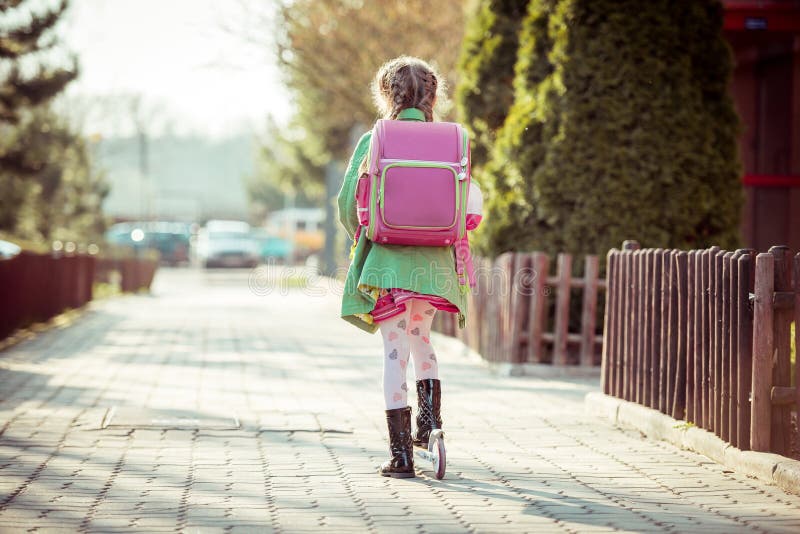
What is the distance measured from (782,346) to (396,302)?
1828 mm

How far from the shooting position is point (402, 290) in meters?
5.48

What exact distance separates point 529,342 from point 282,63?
10.4 m

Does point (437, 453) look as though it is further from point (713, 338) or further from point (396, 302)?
point (713, 338)

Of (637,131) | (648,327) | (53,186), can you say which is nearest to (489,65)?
(637,131)

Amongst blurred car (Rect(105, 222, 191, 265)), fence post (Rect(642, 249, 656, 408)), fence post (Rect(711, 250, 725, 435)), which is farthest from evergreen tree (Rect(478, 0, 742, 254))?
blurred car (Rect(105, 222, 191, 265))

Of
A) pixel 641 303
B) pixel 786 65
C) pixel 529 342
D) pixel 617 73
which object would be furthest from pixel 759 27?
pixel 641 303

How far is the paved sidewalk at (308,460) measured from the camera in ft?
15.3

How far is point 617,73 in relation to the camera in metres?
10.7

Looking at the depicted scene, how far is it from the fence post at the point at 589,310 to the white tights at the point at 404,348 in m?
4.88

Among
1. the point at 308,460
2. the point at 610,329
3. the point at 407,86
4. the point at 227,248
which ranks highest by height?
the point at 407,86

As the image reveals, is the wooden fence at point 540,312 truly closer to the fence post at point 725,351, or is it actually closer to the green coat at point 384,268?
the fence post at point 725,351

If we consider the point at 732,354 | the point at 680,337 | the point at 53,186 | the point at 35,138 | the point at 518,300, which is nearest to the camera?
the point at 732,354

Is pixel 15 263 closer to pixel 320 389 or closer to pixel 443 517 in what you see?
pixel 320 389

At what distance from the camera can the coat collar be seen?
5.61 metres
